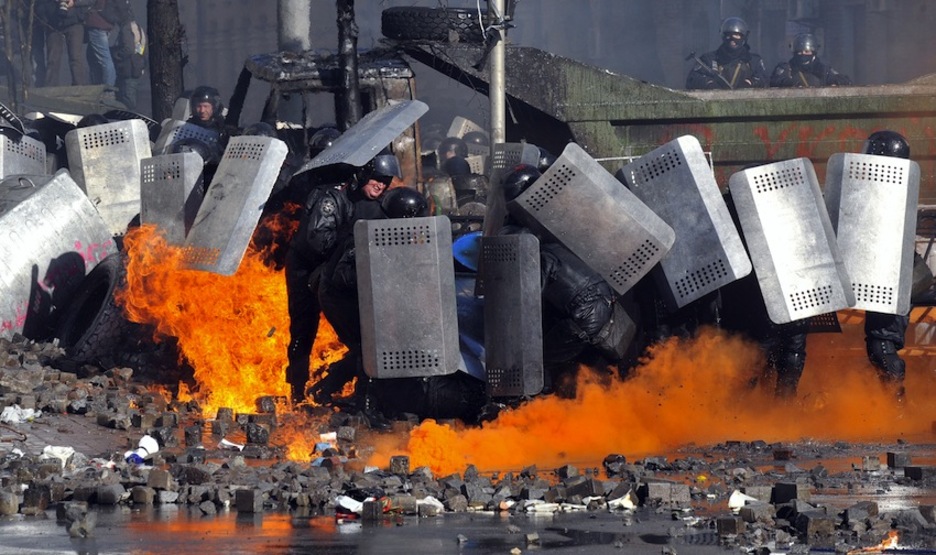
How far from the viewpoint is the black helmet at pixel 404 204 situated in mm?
11820

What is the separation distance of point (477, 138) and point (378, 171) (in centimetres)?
1165

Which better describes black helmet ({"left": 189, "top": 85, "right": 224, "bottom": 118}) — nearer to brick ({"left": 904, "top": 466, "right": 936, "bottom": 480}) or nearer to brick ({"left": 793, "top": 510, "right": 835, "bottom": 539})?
brick ({"left": 904, "top": 466, "right": 936, "bottom": 480})

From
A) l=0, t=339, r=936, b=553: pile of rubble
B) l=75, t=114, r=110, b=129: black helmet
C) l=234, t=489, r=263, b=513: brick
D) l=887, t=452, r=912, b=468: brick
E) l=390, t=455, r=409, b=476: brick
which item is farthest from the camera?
l=75, t=114, r=110, b=129: black helmet

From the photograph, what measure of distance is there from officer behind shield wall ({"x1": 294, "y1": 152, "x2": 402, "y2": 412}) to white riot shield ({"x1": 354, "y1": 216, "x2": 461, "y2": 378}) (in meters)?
0.69

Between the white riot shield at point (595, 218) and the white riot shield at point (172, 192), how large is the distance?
261 centimetres

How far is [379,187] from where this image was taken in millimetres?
12531

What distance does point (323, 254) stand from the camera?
12.5 meters

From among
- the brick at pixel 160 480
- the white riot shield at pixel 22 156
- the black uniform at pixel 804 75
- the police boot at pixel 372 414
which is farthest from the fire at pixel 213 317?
the black uniform at pixel 804 75

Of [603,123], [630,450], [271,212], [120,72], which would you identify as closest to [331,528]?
[630,450]

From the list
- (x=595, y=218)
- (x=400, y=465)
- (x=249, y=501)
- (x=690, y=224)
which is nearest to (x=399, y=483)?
(x=400, y=465)

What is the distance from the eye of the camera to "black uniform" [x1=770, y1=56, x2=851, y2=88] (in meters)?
22.0

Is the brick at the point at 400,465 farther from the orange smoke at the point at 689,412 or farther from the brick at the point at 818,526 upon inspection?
the brick at the point at 818,526

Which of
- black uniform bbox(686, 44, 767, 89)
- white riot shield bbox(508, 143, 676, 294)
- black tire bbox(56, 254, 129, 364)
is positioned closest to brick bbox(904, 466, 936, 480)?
white riot shield bbox(508, 143, 676, 294)

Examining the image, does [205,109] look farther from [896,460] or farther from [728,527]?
[728,527]
